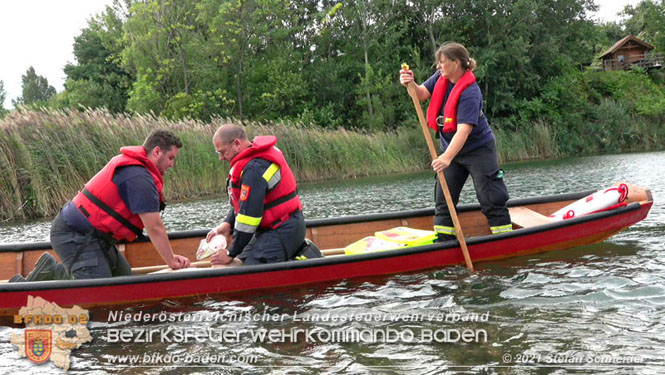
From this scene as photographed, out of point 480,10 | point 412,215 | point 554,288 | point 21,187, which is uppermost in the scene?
point 480,10

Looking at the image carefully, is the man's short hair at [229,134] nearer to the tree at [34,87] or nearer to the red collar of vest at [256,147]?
the red collar of vest at [256,147]

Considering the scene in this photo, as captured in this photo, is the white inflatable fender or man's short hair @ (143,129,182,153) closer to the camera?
man's short hair @ (143,129,182,153)

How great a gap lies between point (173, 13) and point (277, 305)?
31.1 metres

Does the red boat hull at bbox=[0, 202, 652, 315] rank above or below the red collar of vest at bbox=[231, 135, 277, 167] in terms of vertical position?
below

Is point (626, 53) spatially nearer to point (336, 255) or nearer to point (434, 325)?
point (336, 255)

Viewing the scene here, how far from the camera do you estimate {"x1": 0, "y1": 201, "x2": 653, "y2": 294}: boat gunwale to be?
5.05 meters

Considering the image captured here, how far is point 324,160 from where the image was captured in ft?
65.9

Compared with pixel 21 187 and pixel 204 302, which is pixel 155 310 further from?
pixel 21 187

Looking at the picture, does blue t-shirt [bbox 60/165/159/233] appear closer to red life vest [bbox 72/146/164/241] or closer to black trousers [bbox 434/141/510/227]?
red life vest [bbox 72/146/164/241]

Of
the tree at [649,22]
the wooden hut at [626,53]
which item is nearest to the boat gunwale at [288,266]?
the wooden hut at [626,53]

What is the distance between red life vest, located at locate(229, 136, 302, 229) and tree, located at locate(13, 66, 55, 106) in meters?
69.6

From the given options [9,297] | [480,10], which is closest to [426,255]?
[9,297]

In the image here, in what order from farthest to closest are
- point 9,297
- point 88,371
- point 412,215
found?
point 412,215 < point 9,297 < point 88,371

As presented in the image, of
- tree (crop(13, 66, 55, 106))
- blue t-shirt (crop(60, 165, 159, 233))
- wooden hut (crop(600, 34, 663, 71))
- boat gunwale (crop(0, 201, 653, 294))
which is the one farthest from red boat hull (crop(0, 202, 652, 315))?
tree (crop(13, 66, 55, 106))
